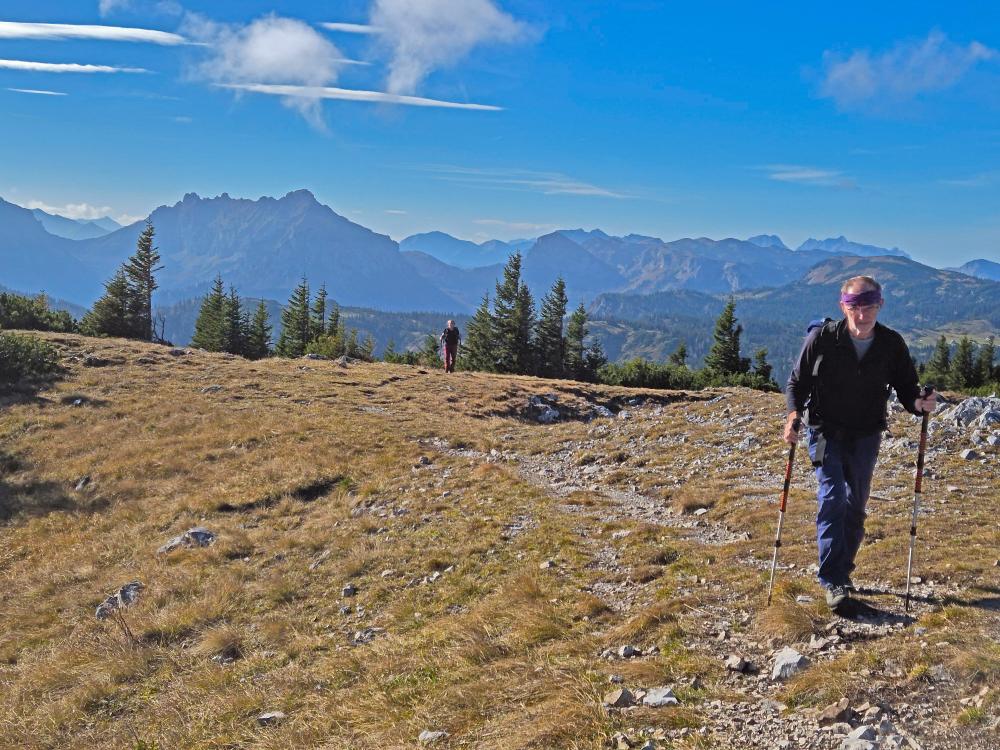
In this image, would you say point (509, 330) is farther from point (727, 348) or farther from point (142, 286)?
point (142, 286)

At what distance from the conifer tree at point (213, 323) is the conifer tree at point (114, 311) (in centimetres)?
1133

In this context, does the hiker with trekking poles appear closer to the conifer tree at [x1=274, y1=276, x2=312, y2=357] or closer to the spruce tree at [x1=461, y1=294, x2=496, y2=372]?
the spruce tree at [x1=461, y1=294, x2=496, y2=372]

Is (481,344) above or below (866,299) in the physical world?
below

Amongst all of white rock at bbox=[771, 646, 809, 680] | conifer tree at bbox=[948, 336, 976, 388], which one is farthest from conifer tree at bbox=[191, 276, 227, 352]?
conifer tree at bbox=[948, 336, 976, 388]

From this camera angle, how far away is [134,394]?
28797 mm

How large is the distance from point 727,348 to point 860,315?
7403cm

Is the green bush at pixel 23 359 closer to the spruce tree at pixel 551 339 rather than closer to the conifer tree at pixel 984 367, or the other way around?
the spruce tree at pixel 551 339

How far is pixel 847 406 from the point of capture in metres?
6.78

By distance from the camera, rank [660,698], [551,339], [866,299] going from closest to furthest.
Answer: [660,698] < [866,299] < [551,339]

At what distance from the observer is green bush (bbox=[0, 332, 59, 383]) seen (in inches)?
1187

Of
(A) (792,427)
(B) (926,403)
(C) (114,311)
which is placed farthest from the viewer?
(C) (114,311)

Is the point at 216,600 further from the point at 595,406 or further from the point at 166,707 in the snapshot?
the point at 595,406

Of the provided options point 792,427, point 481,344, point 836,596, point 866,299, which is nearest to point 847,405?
point 792,427

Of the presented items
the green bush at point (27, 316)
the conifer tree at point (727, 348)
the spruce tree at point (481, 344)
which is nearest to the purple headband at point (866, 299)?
the green bush at point (27, 316)
